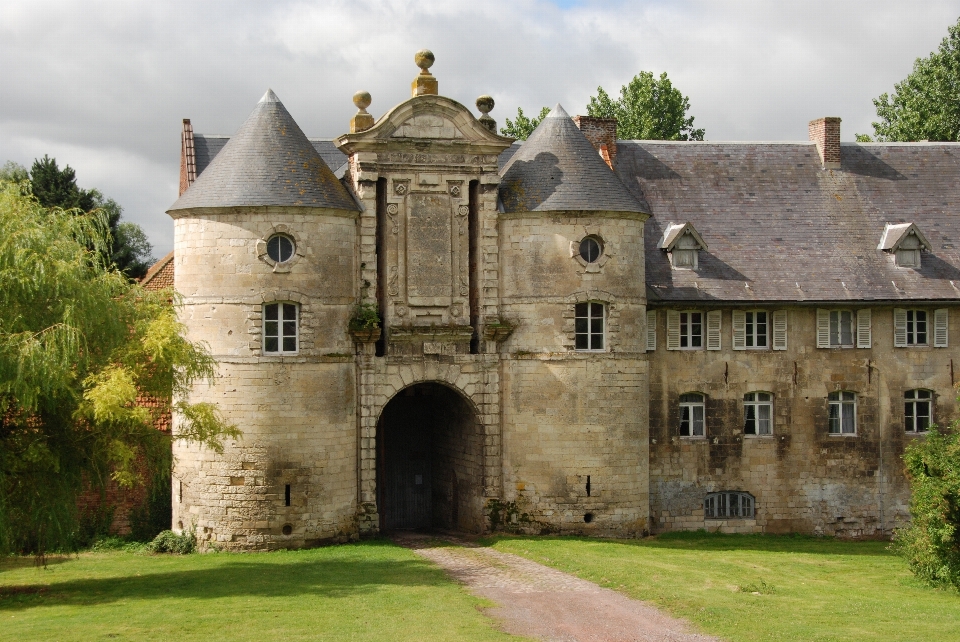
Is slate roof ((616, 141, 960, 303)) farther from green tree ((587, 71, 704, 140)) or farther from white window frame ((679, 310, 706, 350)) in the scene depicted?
green tree ((587, 71, 704, 140))

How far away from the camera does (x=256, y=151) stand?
3020 centimetres

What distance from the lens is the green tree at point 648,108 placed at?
184 ft

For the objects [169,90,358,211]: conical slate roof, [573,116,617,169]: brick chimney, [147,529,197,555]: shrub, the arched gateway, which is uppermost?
[573,116,617,169]: brick chimney

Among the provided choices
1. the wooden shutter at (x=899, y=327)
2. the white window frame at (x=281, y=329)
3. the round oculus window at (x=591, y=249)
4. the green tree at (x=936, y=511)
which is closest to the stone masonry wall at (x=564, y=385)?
the round oculus window at (x=591, y=249)

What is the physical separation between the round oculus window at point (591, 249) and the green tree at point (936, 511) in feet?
29.7

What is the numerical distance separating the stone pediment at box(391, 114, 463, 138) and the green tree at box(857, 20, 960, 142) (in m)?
26.6

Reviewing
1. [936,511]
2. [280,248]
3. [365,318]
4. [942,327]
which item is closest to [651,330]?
[365,318]

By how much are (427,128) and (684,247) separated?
8448 mm

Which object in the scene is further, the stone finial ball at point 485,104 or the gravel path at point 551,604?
the stone finial ball at point 485,104

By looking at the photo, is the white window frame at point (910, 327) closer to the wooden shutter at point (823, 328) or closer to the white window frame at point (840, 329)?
the white window frame at point (840, 329)

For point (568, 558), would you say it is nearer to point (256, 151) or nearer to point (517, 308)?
point (517, 308)

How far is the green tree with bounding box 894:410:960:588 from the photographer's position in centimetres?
2606

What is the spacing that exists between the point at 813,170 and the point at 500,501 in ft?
49.2

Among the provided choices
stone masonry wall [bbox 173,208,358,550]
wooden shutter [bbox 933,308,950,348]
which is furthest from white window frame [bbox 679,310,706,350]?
stone masonry wall [bbox 173,208,358,550]
